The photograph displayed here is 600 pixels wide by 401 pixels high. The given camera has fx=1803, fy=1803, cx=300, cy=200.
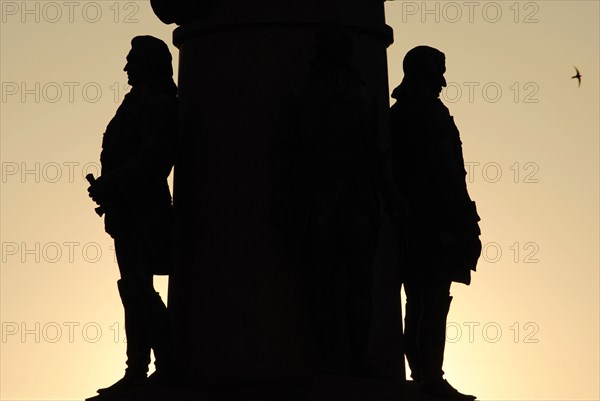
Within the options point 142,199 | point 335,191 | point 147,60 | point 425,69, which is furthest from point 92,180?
point 425,69

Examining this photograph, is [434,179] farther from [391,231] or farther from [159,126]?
[159,126]

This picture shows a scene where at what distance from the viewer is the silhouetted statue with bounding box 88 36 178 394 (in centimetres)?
1451

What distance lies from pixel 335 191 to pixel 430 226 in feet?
4.58

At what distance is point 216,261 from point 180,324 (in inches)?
25.6

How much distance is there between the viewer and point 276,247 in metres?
14.3

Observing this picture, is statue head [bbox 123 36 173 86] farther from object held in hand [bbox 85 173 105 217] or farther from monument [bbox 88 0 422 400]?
object held in hand [bbox 85 173 105 217]

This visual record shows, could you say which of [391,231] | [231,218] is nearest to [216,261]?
[231,218]

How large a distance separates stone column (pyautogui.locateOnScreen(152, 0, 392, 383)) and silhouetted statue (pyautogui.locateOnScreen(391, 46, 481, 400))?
335 millimetres

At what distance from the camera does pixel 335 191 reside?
1387 cm

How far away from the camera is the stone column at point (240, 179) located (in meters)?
14.2

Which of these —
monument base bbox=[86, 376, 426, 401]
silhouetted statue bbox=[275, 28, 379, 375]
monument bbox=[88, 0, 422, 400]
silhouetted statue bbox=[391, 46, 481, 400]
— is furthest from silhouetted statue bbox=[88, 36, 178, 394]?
silhouetted statue bbox=[391, 46, 481, 400]

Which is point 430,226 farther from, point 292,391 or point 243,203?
point 292,391

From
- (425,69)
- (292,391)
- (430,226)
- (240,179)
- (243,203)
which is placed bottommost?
(292,391)

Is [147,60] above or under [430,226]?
above
